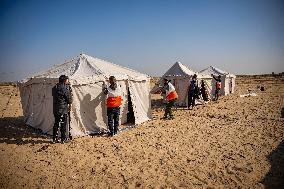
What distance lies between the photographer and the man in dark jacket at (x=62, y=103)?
7754 mm

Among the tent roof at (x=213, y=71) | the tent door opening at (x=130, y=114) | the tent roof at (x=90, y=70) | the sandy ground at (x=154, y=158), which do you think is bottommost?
the sandy ground at (x=154, y=158)

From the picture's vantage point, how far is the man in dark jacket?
775 cm

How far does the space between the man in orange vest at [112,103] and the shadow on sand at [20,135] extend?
2190mm

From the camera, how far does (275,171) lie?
17.9ft

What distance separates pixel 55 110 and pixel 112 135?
217 centimetres

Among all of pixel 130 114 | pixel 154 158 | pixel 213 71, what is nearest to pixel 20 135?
pixel 130 114

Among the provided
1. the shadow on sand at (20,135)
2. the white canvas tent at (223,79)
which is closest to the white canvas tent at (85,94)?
the shadow on sand at (20,135)

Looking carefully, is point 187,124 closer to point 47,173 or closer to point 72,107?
point 72,107

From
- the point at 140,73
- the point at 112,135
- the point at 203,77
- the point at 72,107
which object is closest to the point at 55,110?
the point at 72,107

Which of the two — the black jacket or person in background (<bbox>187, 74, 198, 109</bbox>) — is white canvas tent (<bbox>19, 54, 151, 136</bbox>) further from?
person in background (<bbox>187, 74, 198, 109</bbox>)

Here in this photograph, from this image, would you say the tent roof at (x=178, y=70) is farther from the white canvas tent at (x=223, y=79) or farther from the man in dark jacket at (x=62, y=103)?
the man in dark jacket at (x=62, y=103)

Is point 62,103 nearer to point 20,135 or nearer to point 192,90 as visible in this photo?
point 20,135

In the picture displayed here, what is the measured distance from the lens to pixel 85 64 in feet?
32.2

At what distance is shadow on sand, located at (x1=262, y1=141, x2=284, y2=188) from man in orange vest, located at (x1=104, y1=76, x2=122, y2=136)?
5.01 m
